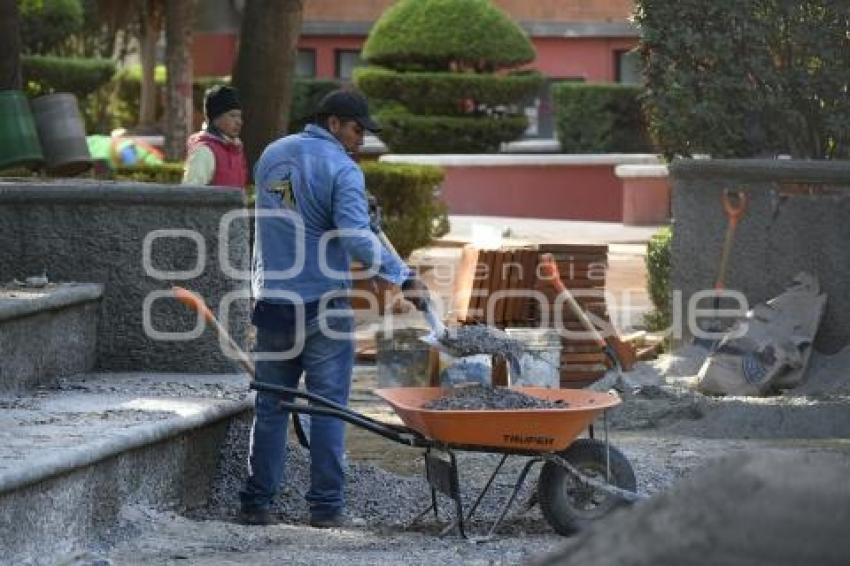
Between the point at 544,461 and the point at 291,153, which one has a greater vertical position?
the point at 291,153

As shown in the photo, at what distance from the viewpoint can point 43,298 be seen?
28.4 ft

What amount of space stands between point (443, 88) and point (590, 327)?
20379 mm

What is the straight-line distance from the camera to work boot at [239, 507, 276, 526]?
828cm

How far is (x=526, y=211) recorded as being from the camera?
27984 mm

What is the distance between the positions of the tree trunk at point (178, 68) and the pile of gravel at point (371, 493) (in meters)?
16.0

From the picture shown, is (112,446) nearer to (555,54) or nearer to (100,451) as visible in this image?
(100,451)

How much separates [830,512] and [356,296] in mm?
12189

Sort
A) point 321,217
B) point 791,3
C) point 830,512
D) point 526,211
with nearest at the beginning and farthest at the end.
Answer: point 830,512, point 321,217, point 791,3, point 526,211

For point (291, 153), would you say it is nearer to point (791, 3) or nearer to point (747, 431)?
point (747, 431)

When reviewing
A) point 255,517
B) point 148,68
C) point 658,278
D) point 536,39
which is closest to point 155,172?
point 658,278

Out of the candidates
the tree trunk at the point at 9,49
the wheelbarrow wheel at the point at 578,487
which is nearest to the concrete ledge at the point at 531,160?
the tree trunk at the point at 9,49

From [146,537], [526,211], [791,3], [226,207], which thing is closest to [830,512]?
[146,537]

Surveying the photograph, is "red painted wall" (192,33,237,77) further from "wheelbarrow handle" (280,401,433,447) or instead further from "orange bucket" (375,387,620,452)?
"orange bucket" (375,387,620,452)

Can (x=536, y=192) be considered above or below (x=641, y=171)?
below
